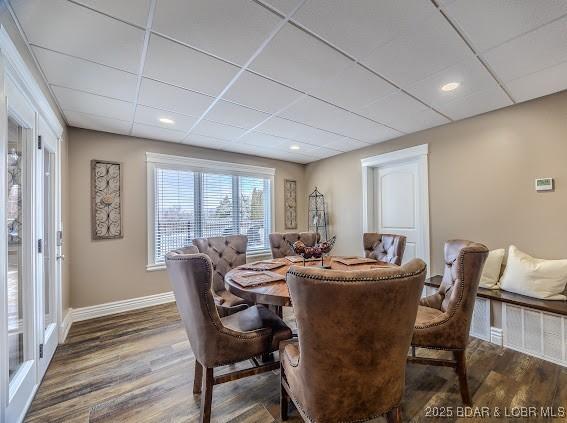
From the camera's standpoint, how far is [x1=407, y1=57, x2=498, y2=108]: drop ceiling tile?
192 cm

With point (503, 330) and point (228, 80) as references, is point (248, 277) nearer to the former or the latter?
point (228, 80)

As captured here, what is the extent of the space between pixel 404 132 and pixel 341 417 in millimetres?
3338

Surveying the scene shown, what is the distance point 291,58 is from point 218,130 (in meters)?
1.69

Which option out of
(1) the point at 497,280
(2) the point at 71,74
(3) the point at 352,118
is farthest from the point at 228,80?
(1) the point at 497,280

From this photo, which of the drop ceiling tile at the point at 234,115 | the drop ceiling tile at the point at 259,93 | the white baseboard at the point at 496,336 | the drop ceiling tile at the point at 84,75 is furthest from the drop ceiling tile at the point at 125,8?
the white baseboard at the point at 496,336

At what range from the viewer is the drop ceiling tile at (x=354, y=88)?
6.56 ft

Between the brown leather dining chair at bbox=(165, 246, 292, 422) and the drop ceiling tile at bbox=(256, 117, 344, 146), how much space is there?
6.76ft

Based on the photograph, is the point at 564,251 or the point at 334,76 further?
the point at 564,251

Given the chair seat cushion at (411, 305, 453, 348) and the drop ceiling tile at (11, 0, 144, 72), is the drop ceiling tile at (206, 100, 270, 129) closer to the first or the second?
the drop ceiling tile at (11, 0, 144, 72)

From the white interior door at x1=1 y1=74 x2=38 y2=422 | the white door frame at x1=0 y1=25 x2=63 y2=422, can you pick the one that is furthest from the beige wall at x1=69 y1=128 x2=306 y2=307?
the white door frame at x1=0 y1=25 x2=63 y2=422

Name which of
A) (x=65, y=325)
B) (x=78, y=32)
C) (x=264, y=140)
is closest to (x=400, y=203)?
(x=264, y=140)

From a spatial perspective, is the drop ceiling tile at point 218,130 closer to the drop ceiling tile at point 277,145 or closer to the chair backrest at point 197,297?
the drop ceiling tile at point 277,145

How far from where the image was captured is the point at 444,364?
1668mm

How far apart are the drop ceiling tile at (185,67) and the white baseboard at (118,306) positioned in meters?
2.82
